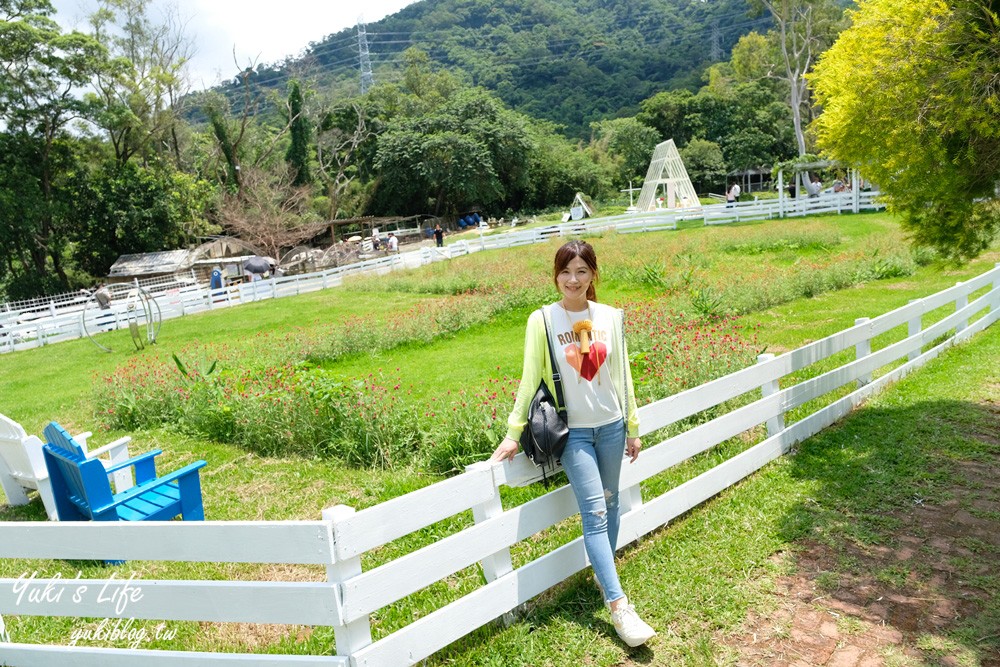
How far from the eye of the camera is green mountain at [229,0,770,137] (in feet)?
310

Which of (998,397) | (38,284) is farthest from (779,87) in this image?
(998,397)

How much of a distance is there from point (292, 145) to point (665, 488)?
5062cm

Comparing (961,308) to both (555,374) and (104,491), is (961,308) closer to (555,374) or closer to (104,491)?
(555,374)

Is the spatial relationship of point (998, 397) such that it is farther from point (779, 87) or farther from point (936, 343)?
point (779, 87)

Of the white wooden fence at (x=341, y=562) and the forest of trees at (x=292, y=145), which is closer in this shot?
the white wooden fence at (x=341, y=562)

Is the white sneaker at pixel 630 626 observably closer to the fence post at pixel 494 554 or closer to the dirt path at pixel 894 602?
the dirt path at pixel 894 602

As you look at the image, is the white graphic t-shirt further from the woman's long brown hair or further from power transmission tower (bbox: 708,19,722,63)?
power transmission tower (bbox: 708,19,722,63)

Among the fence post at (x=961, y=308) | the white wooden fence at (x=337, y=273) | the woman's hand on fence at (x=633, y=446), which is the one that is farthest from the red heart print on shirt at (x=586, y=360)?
the white wooden fence at (x=337, y=273)

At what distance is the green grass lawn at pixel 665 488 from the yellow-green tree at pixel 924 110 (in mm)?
1852

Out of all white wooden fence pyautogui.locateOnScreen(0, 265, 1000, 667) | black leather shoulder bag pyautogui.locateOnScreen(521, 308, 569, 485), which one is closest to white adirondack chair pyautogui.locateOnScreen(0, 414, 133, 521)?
white wooden fence pyautogui.locateOnScreen(0, 265, 1000, 667)

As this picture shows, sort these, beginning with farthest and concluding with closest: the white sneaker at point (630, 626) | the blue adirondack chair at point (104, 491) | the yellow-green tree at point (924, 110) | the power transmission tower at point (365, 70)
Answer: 1. the power transmission tower at point (365, 70)
2. the blue adirondack chair at point (104, 491)
3. the yellow-green tree at point (924, 110)
4. the white sneaker at point (630, 626)

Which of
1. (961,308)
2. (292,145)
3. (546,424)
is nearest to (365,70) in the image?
(292,145)

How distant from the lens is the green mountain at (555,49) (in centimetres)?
9444

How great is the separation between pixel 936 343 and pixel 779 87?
6164cm
